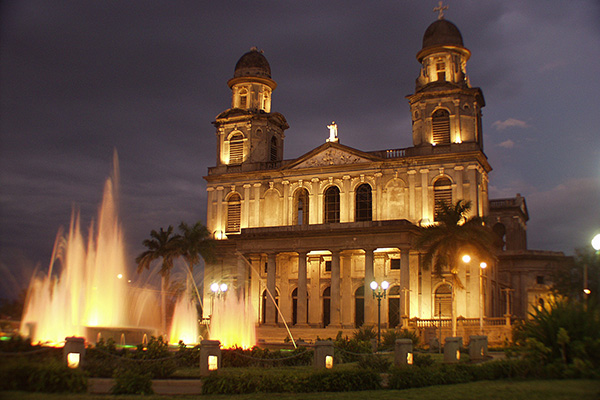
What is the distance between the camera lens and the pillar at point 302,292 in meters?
46.2

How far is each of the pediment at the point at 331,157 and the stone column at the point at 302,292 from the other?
8.41m

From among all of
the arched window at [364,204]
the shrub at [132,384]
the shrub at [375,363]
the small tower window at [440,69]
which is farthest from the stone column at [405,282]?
the shrub at [132,384]

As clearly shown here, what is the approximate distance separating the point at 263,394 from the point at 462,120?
37437 mm

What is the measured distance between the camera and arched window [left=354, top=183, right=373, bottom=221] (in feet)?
163

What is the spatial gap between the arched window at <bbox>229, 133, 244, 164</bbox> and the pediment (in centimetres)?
570

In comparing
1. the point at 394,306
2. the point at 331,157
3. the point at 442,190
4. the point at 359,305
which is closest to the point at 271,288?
the point at 359,305

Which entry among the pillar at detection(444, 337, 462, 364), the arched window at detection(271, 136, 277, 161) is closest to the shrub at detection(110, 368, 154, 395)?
the pillar at detection(444, 337, 462, 364)

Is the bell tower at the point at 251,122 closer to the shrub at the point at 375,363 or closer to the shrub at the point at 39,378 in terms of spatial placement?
the shrub at the point at 375,363

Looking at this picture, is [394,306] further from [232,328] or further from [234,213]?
→ [232,328]

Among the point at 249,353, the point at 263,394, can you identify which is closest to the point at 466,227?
the point at 249,353

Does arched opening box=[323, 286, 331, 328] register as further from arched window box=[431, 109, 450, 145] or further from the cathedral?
arched window box=[431, 109, 450, 145]

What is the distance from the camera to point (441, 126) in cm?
4928

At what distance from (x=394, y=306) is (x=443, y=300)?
355cm

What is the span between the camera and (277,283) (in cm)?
5062
